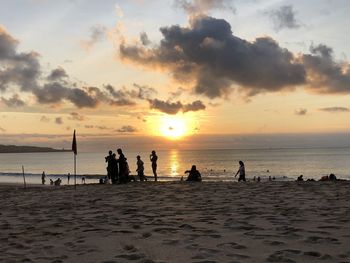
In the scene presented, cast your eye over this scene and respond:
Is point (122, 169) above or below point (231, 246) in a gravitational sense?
above

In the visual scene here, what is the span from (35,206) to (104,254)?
25.0 ft

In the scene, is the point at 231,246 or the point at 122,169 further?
the point at 122,169

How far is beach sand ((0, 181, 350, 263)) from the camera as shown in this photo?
6258 millimetres

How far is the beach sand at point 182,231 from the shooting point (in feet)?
20.5

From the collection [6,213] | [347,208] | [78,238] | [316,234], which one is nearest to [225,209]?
[347,208]

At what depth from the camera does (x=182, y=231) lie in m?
8.06

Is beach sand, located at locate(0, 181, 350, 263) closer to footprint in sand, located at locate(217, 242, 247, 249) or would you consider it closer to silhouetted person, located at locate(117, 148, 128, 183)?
footprint in sand, located at locate(217, 242, 247, 249)

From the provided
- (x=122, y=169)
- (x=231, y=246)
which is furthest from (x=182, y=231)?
(x=122, y=169)

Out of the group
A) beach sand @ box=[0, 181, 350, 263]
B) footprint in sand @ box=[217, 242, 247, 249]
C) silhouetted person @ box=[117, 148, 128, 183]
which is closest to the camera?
beach sand @ box=[0, 181, 350, 263]

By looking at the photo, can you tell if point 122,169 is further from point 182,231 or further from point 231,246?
point 231,246

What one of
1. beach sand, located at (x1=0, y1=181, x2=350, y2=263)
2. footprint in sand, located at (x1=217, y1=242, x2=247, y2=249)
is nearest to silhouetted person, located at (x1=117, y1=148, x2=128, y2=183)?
beach sand, located at (x1=0, y1=181, x2=350, y2=263)

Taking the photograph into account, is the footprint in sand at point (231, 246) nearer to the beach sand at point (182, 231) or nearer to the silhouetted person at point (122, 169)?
the beach sand at point (182, 231)

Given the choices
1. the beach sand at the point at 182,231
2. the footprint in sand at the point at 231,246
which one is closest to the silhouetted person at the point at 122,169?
the beach sand at the point at 182,231

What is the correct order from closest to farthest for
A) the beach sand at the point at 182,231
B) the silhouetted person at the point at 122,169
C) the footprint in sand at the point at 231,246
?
the beach sand at the point at 182,231 → the footprint in sand at the point at 231,246 → the silhouetted person at the point at 122,169
